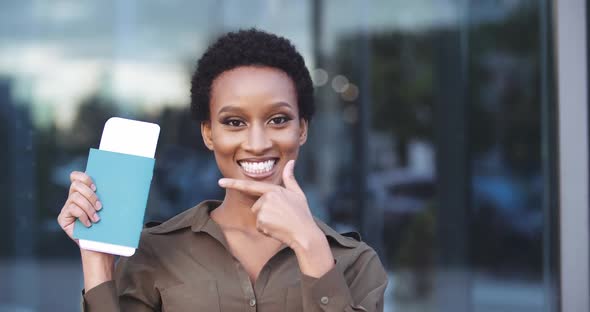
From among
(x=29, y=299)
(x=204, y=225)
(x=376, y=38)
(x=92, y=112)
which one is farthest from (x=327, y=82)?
(x=204, y=225)

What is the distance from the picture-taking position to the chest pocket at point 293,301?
6.13 feet

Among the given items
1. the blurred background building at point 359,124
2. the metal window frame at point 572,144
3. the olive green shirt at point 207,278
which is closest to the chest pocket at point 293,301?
the olive green shirt at point 207,278

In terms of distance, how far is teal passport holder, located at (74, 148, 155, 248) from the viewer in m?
1.78

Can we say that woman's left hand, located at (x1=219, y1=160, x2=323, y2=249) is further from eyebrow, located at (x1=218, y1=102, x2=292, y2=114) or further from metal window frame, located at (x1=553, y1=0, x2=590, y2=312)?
metal window frame, located at (x1=553, y1=0, x2=590, y2=312)

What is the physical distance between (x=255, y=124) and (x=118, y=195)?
12.8 inches

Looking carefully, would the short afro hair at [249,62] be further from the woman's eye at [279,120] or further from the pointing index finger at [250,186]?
the pointing index finger at [250,186]

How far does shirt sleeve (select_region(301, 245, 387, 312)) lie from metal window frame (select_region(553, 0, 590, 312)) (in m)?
2.02

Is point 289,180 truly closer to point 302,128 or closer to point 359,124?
point 302,128

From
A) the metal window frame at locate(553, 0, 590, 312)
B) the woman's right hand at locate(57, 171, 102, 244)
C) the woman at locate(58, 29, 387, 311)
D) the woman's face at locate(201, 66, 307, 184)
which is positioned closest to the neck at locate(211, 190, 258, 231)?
the woman at locate(58, 29, 387, 311)

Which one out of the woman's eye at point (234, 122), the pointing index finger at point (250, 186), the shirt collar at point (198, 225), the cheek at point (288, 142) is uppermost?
the woman's eye at point (234, 122)

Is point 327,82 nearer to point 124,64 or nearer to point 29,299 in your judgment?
point 124,64

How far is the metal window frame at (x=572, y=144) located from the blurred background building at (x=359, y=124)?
212 centimetres

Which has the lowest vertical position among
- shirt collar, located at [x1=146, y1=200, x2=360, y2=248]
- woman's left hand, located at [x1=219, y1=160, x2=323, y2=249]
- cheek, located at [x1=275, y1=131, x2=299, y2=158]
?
shirt collar, located at [x1=146, y1=200, x2=360, y2=248]

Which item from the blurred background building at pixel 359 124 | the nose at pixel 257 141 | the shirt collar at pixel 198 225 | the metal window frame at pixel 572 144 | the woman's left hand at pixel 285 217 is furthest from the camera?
the blurred background building at pixel 359 124
